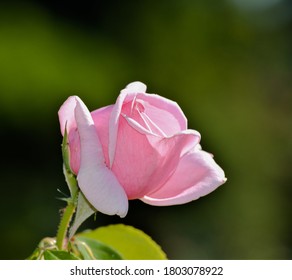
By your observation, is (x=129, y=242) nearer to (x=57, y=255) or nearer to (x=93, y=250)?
(x=93, y=250)

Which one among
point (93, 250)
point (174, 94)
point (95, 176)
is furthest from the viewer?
point (174, 94)

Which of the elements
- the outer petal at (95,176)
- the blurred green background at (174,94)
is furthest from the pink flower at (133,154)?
the blurred green background at (174,94)

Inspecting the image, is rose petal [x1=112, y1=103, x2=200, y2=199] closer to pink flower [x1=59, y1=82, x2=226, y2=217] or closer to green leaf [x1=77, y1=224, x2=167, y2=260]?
pink flower [x1=59, y1=82, x2=226, y2=217]

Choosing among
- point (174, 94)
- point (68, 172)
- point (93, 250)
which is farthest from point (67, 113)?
point (174, 94)

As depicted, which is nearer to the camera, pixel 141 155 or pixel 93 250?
pixel 141 155

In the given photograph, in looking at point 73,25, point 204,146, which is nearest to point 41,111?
point 73,25

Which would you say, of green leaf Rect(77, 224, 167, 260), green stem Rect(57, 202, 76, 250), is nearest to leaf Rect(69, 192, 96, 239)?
green stem Rect(57, 202, 76, 250)

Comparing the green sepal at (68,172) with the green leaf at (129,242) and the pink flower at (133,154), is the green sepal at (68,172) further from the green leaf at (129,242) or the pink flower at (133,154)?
the green leaf at (129,242)
